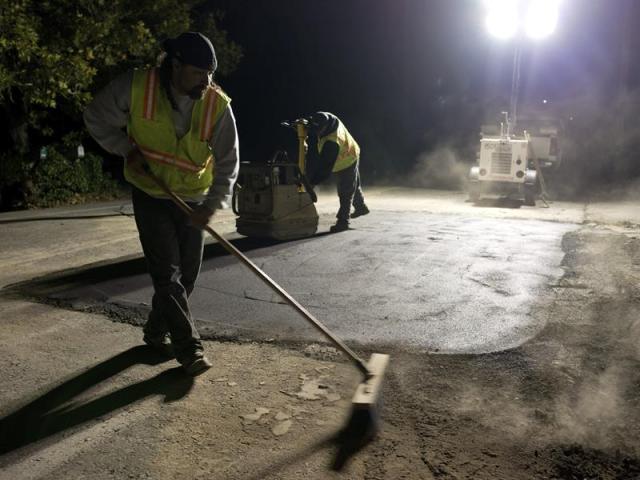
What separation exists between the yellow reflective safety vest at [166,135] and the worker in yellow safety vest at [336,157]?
14.6ft

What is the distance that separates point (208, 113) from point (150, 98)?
0.31 meters

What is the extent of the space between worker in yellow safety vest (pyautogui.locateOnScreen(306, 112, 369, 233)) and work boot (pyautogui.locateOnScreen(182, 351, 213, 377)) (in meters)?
4.64

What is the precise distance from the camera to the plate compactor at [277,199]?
745 cm

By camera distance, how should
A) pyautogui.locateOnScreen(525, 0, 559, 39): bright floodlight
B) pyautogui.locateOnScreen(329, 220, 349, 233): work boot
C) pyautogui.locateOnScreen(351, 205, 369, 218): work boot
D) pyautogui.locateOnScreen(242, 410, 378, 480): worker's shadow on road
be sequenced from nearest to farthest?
pyautogui.locateOnScreen(242, 410, 378, 480): worker's shadow on road < pyautogui.locateOnScreen(329, 220, 349, 233): work boot < pyautogui.locateOnScreen(351, 205, 369, 218): work boot < pyautogui.locateOnScreen(525, 0, 559, 39): bright floodlight

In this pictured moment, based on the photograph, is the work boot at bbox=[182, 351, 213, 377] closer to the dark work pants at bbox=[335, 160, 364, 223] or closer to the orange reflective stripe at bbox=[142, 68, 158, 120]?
the orange reflective stripe at bbox=[142, 68, 158, 120]

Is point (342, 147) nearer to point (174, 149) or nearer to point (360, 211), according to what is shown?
point (360, 211)

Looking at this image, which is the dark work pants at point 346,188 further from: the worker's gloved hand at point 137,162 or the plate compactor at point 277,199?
the worker's gloved hand at point 137,162

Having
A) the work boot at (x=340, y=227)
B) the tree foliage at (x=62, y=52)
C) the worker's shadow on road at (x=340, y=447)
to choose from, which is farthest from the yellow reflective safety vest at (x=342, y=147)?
the worker's shadow on road at (x=340, y=447)

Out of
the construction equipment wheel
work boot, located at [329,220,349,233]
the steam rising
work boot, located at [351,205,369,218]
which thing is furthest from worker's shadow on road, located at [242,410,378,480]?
the steam rising

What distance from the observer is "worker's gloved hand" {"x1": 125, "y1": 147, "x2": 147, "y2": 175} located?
307 centimetres

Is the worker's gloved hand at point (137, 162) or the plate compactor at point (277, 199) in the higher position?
the worker's gloved hand at point (137, 162)

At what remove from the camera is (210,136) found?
322cm

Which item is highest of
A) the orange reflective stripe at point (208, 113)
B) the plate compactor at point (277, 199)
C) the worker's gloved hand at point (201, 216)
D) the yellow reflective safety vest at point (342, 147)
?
the orange reflective stripe at point (208, 113)

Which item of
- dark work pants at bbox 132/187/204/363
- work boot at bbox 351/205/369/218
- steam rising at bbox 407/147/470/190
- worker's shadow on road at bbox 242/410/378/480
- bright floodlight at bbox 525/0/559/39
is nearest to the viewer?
worker's shadow on road at bbox 242/410/378/480
